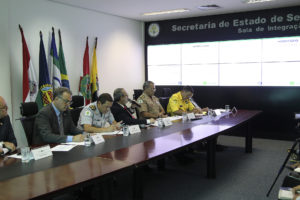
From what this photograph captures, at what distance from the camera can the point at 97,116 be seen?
3.79 m

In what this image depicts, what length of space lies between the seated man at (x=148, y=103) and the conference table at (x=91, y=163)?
3.60 ft

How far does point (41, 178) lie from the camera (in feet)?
6.22

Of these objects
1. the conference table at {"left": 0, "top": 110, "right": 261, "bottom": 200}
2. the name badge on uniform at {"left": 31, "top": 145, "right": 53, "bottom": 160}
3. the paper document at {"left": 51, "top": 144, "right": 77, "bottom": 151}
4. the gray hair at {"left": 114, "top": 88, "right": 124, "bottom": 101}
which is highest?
the gray hair at {"left": 114, "top": 88, "right": 124, "bottom": 101}

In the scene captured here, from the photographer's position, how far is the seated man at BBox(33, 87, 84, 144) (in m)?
2.99

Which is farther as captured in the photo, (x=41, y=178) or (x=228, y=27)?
(x=228, y=27)

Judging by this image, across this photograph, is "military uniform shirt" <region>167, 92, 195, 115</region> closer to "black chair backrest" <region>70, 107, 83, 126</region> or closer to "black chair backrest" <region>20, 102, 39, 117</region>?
"black chair backrest" <region>70, 107, 83, 126</region>

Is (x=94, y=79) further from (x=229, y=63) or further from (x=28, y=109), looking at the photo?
(x=229, y=63)

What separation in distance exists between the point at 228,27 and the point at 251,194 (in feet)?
14.4

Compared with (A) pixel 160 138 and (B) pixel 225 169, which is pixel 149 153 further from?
(B) pixel 225 169

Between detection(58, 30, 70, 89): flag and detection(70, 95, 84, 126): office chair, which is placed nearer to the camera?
detection(70, 95, 84, 126): office chair

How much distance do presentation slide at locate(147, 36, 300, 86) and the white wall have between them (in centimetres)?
65

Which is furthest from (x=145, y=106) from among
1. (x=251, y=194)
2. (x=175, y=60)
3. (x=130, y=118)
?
(x=175, y=60)

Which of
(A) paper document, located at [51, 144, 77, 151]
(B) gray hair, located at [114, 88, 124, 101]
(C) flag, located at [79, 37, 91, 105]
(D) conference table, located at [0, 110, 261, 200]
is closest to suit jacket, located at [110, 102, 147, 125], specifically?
(B) gray hair, located at [114, 88, 124, 101]

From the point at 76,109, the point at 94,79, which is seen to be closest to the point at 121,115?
the point at 76,109
